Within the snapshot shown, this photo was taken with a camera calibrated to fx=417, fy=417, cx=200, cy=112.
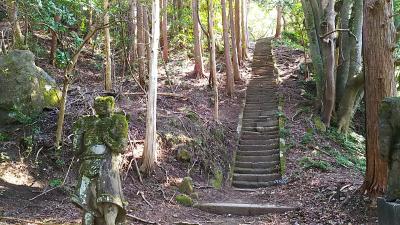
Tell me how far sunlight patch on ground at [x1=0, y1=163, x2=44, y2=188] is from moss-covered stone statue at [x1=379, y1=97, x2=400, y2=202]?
6677 mm

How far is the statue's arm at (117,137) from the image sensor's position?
5.40 metres

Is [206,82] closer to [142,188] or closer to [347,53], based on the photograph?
[347,53]

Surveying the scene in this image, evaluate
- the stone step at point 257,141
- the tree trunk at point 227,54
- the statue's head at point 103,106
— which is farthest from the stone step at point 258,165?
the statue's head at point 103,106

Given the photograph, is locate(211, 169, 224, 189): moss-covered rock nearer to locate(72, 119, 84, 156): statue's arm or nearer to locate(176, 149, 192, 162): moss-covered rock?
locate(176, 149, 192, 162): moss-covered rock

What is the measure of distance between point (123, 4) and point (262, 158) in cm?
655

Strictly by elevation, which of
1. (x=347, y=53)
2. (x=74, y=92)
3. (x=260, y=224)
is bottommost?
(x=260, y=224)

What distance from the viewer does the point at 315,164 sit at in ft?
39.6

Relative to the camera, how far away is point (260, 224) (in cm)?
856

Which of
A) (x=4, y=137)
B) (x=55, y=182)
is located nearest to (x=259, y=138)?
(x=55, y=182)

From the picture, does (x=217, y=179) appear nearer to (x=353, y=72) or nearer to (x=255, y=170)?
(x=255, y=170)

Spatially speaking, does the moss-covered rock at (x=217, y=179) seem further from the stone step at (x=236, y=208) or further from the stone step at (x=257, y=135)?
the stone step at (x=257, y=135)

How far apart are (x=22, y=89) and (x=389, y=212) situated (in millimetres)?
8666

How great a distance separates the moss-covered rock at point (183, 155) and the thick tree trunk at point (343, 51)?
7538 millimetres

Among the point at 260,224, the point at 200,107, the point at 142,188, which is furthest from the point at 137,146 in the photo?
the point at 200,107
